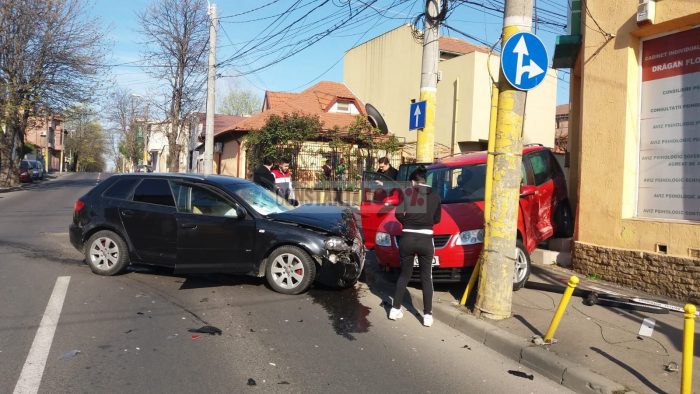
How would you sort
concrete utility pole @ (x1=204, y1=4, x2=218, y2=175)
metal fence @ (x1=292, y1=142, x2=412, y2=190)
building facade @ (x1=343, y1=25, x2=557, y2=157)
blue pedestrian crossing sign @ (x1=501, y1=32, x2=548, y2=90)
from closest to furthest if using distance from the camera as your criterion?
blue pedestrian crossing sign @ (x1=501, y1=32, x2=548, y2=90) < concrete utility pole @ (x1=204, y1=4, x2=218, y2=175) < metal fence @ (x1=292, y1=142, x2=412, y2=190) < building facade @ (x1=343, y1=25, x2=557, y2=157)

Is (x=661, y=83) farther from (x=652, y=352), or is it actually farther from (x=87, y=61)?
(x=87, y=61)

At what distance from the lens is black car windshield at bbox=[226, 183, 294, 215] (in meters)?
7.50

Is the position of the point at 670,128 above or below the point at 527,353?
above

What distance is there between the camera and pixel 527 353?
4.92 metres

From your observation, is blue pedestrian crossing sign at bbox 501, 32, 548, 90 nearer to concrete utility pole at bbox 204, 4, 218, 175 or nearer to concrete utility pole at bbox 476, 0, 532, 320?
concrete utility pole at bbox 476, 0, 532, 320

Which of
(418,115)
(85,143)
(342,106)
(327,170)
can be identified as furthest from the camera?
(85,143)

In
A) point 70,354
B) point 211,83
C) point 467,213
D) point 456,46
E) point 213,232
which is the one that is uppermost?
point 456,46

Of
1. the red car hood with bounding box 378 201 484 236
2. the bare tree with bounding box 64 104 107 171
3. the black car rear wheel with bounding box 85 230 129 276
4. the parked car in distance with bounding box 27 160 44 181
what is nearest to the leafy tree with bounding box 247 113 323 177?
the black car rear wheel with bounding box 85 230 129 276

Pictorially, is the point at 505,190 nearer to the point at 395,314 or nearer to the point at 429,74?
the point at 395,314

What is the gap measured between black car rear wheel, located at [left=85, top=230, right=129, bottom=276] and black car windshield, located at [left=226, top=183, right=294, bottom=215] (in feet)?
5.93

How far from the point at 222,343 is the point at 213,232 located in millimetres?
2266

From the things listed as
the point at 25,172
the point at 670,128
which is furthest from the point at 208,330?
the point at 25,172

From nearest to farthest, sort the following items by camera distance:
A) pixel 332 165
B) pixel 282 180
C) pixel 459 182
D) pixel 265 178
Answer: pixel 459 182 → pixel 265 178 → pixel 282 180 → pixel 332 165

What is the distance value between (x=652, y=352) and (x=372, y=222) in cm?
446
